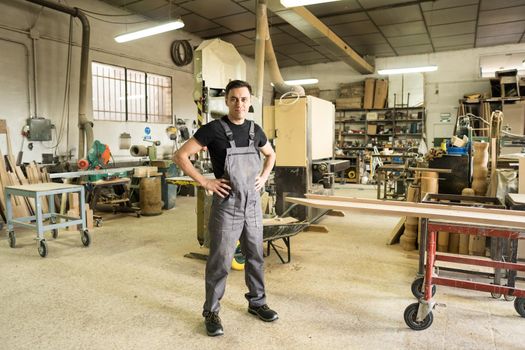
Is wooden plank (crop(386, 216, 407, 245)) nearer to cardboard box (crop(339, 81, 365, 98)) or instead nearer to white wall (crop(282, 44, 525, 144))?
white wall (crop(282, 44, 525, 144))

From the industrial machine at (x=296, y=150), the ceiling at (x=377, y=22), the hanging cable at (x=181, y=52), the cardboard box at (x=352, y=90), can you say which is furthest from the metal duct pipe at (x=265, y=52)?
the cardboard box at (x=352, y=90)

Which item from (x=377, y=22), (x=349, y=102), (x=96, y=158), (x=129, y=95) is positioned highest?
(x=377, y=22)

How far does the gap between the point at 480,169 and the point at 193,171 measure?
292 centimetres

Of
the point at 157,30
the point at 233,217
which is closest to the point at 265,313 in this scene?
the point at 233,217

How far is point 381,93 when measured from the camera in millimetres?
10461

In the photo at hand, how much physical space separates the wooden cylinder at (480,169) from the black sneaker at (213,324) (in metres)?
2.86

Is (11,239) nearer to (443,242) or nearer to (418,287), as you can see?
(418,287)

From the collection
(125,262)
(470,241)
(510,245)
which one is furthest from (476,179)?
A: (125,262)

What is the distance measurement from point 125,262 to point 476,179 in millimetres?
3537

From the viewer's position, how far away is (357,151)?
→ 10.7 metres

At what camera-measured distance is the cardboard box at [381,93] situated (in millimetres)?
10430

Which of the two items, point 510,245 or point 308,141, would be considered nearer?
point 510,245

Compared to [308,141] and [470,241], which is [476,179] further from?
[308,141]

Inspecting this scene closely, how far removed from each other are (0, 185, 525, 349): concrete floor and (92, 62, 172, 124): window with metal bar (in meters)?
3.33
